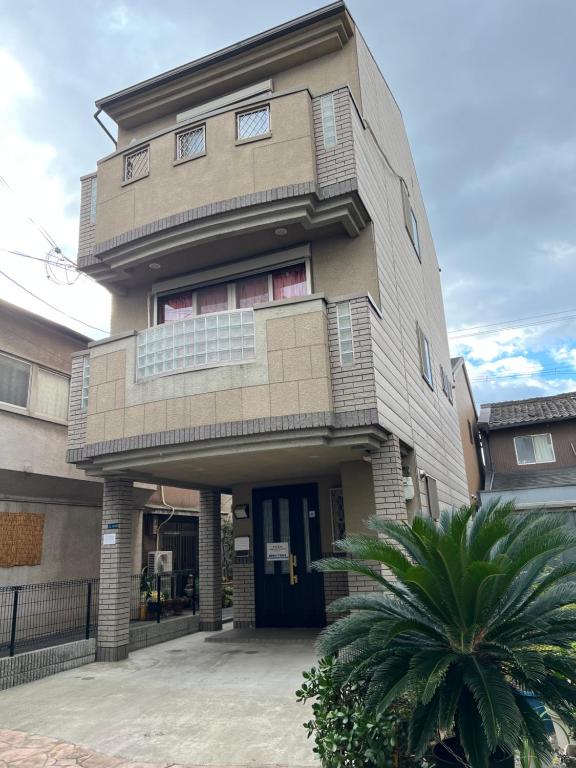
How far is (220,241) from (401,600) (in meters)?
6.11

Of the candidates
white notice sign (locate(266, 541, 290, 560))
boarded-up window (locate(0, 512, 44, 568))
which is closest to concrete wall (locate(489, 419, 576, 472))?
white notice sign (locate(266, 541, 290, 560))

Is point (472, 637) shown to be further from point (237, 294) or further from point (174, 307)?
point (174, 307)

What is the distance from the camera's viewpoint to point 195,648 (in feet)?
30.6

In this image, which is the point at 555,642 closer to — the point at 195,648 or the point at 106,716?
the point at 106,716

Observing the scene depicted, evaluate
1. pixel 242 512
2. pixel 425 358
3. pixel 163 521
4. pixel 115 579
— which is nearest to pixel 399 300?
pixel 425 358

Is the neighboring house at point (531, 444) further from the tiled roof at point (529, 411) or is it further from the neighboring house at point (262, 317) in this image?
the neighboring house at point (262, 317)

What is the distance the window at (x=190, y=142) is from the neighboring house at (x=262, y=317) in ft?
0.12

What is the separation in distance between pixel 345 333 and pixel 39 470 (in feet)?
A: 22.1

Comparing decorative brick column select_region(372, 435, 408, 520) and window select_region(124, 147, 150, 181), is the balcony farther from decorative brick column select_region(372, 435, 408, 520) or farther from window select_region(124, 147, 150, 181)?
decorative brick column select_region(372, 435, 408, 520)

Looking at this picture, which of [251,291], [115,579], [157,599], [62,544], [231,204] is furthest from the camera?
[157,599]

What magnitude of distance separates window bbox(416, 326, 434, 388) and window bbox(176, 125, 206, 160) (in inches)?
221

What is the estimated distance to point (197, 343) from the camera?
298 inches

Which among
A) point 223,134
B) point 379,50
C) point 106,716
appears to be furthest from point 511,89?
point 106,716

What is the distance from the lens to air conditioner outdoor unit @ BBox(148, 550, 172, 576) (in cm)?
1286
